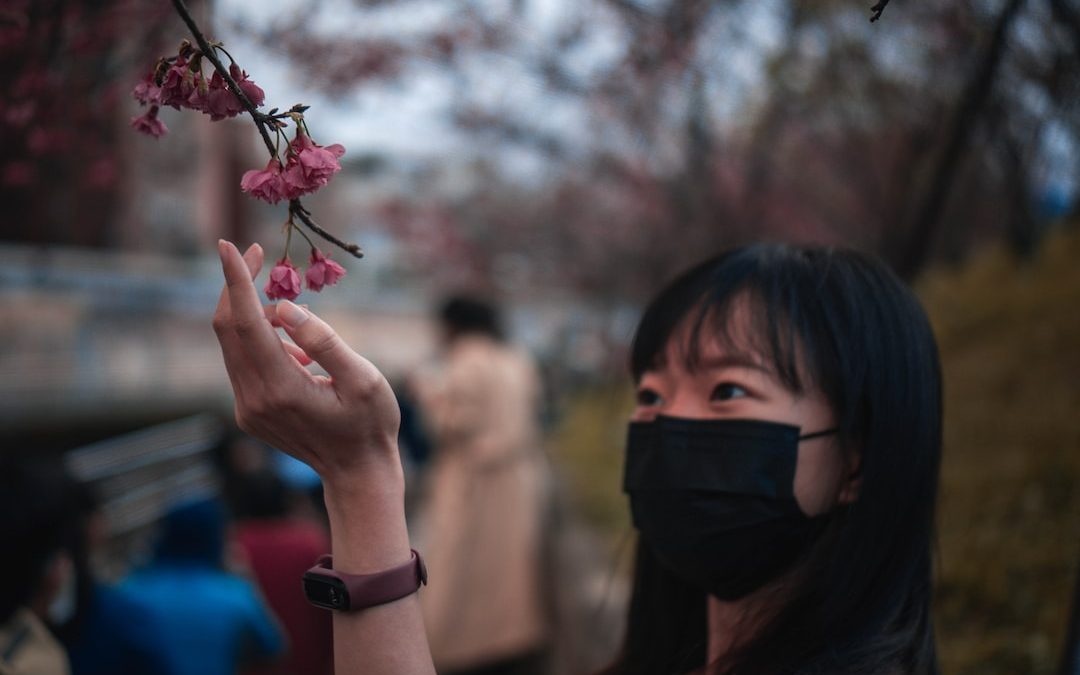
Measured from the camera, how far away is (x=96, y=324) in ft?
30.5

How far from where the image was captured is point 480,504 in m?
4.86

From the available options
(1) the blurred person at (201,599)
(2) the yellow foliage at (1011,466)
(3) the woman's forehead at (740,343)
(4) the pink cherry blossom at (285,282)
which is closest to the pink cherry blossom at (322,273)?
(4) the pink cherry blossom at (285,282)

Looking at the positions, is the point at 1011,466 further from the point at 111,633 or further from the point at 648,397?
the point at 111,633

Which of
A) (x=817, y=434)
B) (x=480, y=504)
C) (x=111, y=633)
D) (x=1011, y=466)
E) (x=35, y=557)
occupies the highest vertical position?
(x=817, y=434)

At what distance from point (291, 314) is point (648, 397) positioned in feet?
2.52

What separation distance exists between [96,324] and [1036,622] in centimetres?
893

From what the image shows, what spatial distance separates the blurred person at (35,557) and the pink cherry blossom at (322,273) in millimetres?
1179

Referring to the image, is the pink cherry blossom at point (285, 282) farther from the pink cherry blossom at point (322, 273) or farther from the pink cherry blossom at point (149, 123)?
the pink cherry blossom at point (149, 123)

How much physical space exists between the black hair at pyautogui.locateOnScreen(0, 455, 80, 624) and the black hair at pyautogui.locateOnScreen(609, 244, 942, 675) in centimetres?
140

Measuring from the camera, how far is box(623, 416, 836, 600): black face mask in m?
1.44

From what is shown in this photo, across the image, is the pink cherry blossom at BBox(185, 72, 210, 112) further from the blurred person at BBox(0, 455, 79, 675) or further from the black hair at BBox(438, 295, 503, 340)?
the black hair at BBox(438, 295, 503, 340)

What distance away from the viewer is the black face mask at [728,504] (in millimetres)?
1438

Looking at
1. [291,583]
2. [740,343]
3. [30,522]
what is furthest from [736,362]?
[291,583]

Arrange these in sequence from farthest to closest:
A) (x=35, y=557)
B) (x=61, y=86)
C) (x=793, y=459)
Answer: (x=35, y=557) → (x=61, y=86) → (x=793, y=459)
